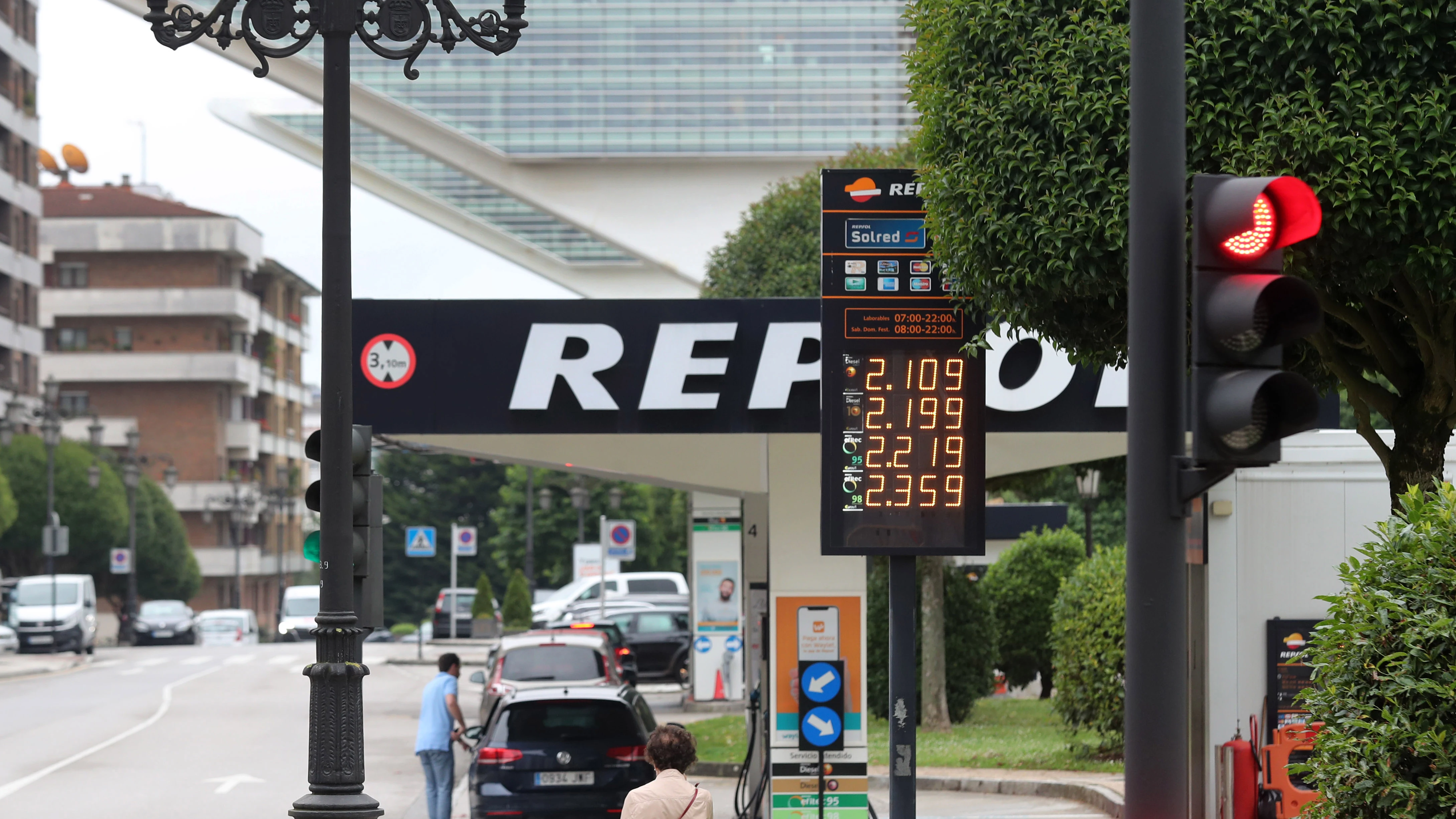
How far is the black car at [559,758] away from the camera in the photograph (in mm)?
13164

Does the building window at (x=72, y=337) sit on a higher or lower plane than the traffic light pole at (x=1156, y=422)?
higher

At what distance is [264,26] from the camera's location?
8680mm

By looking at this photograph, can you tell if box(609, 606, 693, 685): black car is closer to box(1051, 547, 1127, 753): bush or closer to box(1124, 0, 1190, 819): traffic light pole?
box(1051, 547, 1127, 753): bush

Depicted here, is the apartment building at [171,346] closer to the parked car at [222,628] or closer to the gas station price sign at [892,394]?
the parked car at [222,628]

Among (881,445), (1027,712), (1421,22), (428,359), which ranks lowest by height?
(1027,712)

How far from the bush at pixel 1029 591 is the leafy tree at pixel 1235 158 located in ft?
57.4

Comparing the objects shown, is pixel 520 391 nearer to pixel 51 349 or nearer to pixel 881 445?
pixel 881 445

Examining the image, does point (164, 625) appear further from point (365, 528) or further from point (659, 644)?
point (365, 528)


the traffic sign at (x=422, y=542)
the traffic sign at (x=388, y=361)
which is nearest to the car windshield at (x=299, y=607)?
the traffic sign at (x=422, y=542)

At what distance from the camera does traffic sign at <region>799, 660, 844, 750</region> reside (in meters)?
11.8

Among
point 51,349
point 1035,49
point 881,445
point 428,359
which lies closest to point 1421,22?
point 1035,49

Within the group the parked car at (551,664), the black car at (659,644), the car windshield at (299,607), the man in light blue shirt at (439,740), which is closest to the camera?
the man in light blue shirt at (439,740)

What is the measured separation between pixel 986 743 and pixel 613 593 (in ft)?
74.7

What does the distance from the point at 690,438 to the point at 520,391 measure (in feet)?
5.95
